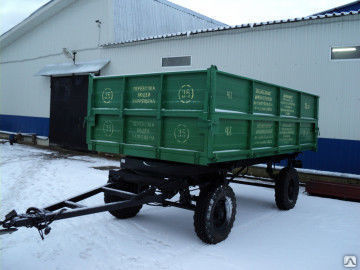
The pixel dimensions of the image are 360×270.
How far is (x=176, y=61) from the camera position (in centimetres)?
1196

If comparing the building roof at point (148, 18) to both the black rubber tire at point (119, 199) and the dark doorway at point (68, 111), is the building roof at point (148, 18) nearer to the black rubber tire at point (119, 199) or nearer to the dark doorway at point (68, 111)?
the dark doorway at point (68, 111)

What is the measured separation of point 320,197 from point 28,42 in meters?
16.8

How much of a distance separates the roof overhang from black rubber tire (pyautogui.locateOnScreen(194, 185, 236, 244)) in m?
10.3

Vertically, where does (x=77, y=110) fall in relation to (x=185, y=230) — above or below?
above

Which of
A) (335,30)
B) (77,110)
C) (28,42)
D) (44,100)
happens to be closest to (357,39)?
(335,30)

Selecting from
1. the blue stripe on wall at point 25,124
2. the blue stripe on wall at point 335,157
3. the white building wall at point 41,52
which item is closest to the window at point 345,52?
the blue stripe on wall at point 335,157

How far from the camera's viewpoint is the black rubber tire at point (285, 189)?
22.0 ft

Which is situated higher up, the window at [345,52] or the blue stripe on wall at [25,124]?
the window at [345,52]

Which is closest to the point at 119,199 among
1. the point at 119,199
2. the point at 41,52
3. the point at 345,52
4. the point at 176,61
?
the point at 119,199

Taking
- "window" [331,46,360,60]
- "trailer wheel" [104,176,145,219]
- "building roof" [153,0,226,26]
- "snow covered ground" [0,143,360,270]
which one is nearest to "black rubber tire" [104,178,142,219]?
"trailer wheel" [104,176,145,219]

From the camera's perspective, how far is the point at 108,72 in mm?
14133

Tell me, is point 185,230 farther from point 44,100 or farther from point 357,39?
point 44,100

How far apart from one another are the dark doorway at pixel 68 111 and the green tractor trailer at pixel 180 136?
9727 mm

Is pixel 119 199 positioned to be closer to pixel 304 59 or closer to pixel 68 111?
pixel 304 59
